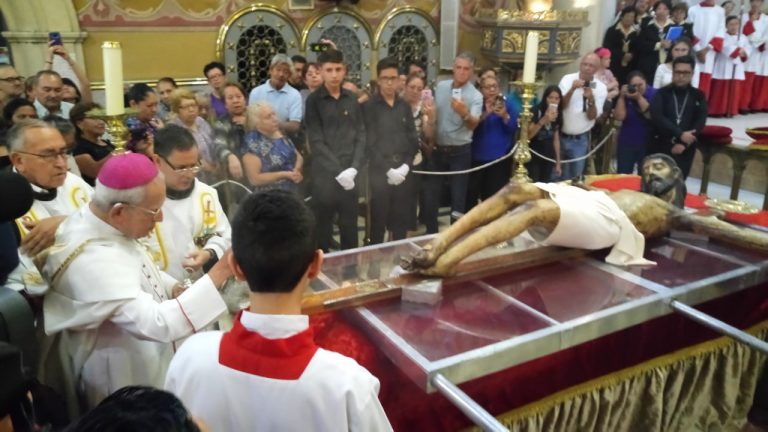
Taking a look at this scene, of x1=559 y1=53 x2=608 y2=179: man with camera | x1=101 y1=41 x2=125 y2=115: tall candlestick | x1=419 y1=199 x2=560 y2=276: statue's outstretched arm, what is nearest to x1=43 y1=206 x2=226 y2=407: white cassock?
x1=101 y1=41 x2=125 y2=115: tall candlestick

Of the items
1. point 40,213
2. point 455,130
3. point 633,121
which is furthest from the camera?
point 633,121

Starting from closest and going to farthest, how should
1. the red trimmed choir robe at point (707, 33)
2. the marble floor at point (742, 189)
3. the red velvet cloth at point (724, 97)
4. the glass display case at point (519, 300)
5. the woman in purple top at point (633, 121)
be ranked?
the glass display case at point (519, 300)
the woman in purple top at point (633, 121)
the marble floor at point (742, 189)
the red trimmed choir robe at point (707, 33)
the red velvet cloth at point (724, 97)

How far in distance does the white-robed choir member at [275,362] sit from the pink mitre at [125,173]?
0.78m

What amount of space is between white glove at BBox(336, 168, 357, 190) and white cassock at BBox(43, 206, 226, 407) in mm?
2713

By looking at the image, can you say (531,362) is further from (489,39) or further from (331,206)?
(489,39)

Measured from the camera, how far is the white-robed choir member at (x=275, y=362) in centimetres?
147

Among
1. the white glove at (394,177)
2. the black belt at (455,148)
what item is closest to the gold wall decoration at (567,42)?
the black belt at (455,148)

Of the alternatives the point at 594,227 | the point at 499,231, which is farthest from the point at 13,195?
the point at 594,227

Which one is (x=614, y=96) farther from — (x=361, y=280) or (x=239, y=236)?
(x=239, y=236)

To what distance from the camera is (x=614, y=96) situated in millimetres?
7207

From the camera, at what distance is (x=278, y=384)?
1.47 m

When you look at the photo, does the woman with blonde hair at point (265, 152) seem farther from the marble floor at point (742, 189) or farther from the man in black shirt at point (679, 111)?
the marble floor at point (742, 189)

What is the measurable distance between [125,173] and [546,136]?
5086 millimetres

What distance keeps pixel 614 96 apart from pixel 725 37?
5.06 metres
